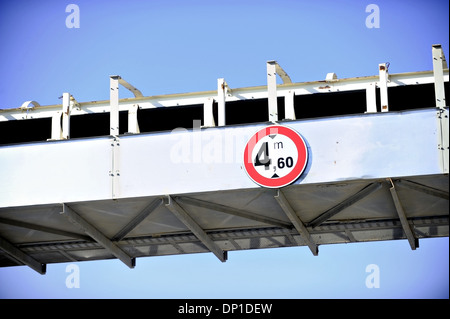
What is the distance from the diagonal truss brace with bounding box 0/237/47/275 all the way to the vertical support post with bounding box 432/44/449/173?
536 inches

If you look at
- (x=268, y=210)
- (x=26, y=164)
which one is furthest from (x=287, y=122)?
(x=26, y=164)

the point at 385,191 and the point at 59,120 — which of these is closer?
the point at 385,191

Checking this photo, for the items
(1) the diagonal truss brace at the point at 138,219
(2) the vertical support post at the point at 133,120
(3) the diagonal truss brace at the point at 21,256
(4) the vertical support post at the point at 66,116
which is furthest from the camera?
(3) the diagonal truss brace at the point at 21,256

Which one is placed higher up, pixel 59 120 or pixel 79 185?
pixel 59 120

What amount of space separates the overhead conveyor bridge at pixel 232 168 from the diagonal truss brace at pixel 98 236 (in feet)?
0.19

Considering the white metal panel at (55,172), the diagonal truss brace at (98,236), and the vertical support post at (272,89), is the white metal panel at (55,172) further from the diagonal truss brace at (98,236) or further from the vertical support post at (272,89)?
the vertical support post at (272,89)

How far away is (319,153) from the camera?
2761cm

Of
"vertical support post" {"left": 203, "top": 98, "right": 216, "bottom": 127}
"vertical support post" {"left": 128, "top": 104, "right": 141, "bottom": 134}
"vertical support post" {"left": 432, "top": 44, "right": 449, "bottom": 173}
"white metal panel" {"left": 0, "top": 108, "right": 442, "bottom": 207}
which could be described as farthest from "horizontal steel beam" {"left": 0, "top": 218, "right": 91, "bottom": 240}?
"vertical support post" {"left": 432, "top": 44, "right": 449, "bottom": 173}

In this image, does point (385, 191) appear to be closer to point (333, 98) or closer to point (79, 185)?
point (333, 98)

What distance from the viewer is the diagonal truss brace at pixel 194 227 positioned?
2856 centimetres

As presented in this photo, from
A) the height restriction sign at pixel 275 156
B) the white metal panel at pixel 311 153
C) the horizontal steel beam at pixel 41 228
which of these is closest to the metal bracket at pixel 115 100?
the white metal panel at pixel 311 153

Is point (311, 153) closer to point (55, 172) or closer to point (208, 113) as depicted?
point (208, 113)

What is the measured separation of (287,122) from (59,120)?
664 cm
